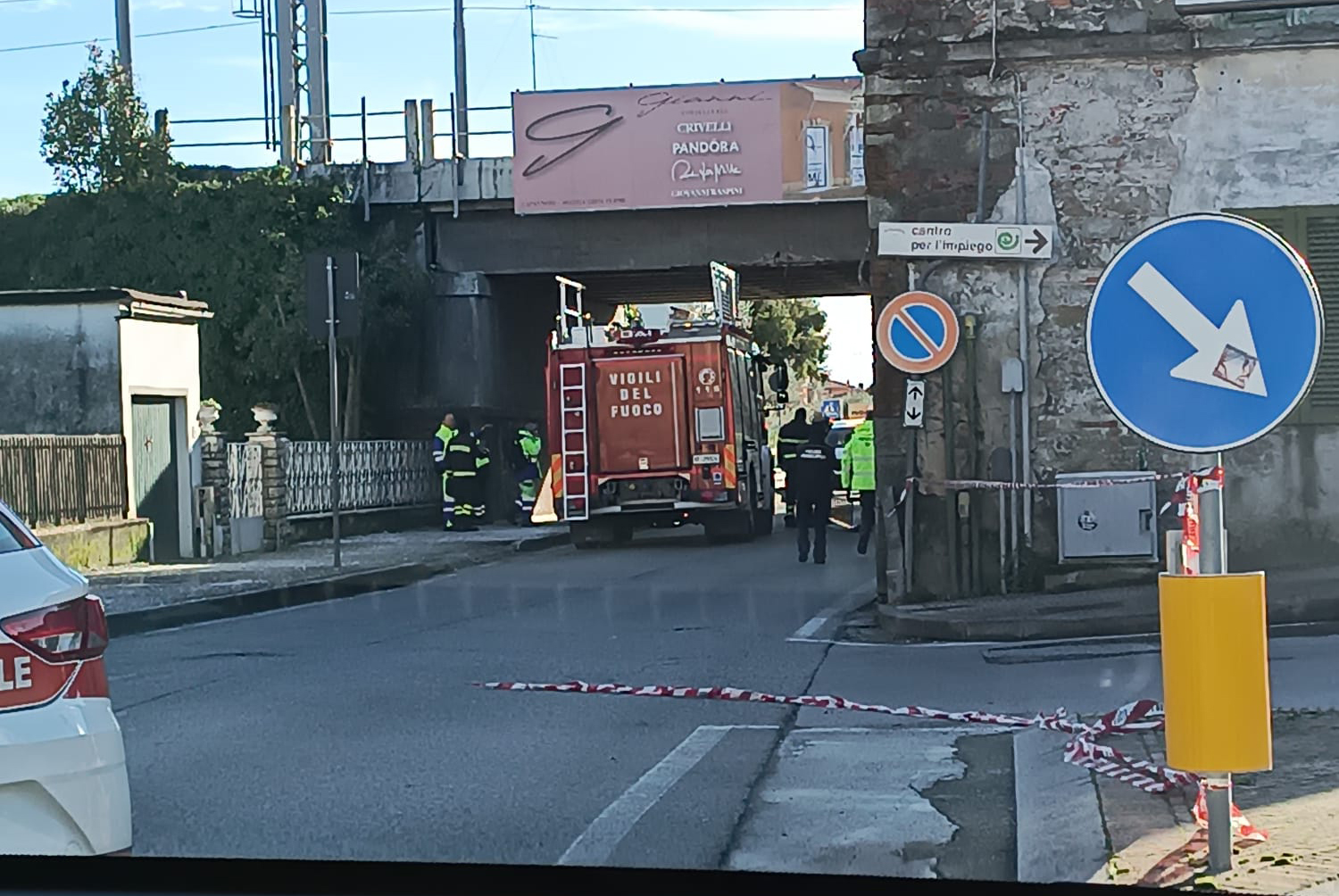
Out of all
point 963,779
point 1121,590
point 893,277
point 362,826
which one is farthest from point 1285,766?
point 893,277

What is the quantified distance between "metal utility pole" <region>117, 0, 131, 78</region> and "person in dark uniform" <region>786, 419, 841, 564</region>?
24.7 metres

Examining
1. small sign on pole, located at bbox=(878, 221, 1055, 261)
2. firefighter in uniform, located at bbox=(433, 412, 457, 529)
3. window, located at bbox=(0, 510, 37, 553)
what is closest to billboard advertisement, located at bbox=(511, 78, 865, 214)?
firefighter in uniform, located at bbox=(433, 412, 457, 529)

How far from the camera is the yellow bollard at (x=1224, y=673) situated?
5602mm

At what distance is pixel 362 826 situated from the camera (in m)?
6.87

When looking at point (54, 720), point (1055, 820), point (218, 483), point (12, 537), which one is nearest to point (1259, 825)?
point (1055, 820)

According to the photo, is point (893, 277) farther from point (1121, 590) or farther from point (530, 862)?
point (530, 862)

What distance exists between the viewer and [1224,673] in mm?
5602

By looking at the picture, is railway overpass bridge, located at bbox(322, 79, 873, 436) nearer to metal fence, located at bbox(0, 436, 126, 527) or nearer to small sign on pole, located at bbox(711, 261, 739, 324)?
small sign on pole, located at bbox(711, 261, 739, 324)

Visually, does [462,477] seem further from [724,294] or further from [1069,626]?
[1069,626]

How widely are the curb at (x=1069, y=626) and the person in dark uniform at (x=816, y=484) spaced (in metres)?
7.19

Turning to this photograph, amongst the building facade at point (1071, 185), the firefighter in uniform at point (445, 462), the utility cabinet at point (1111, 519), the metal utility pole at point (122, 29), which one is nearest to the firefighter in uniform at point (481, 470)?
the firefighter in uniform at point (445, 462)

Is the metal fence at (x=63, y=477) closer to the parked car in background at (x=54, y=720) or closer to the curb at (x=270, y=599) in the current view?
the curb at (x=270, y=599)

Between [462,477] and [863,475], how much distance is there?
10.5 m

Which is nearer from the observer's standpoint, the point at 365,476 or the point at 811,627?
the point at 811,627
